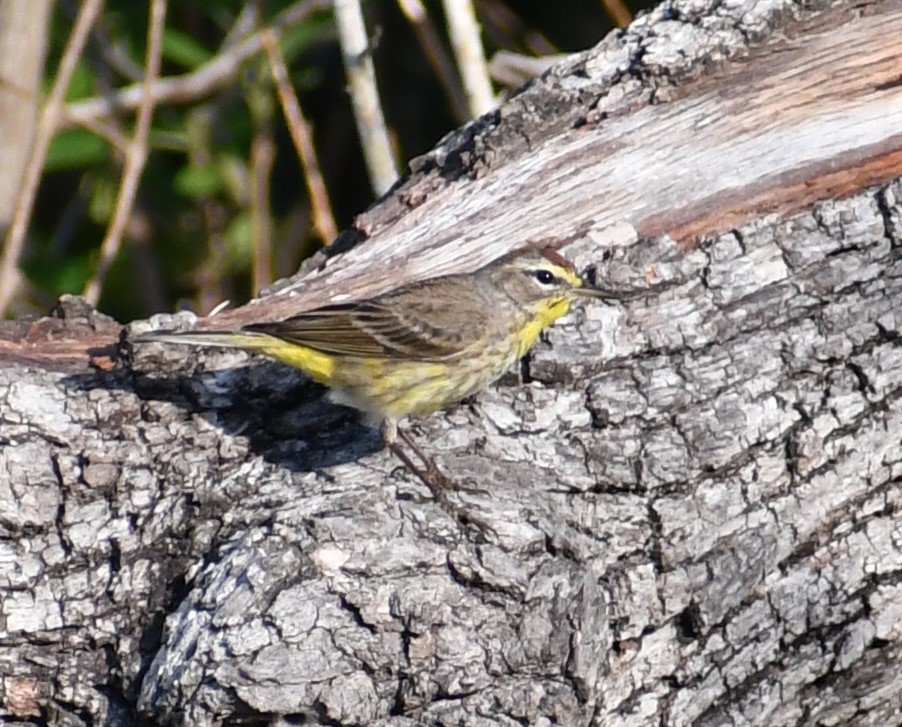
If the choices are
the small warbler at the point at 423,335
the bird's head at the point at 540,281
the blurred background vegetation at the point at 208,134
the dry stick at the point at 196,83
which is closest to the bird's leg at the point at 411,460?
the small warbler at the point at 423,335

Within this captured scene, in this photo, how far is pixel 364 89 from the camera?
5273 mm

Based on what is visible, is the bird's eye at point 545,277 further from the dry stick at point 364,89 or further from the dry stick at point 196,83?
the dry stick at point 196,83

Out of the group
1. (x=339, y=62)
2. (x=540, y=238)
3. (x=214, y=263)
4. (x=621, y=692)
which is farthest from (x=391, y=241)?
(x=339, y=62)

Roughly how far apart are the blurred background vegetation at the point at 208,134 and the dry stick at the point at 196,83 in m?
0.01

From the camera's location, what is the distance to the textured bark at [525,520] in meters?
3.41

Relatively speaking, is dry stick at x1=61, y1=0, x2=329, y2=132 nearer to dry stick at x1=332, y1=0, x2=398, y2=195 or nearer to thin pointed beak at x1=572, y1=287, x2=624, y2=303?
dry stick at x1=332, y1=0, x2=398, y2=195

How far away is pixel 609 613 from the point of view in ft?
11.9

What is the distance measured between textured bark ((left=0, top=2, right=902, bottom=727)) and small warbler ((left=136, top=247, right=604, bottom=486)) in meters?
0.11

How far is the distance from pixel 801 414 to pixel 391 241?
1.38 metres

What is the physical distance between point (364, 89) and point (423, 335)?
1082 mm

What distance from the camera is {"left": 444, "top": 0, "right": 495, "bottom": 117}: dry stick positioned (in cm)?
528

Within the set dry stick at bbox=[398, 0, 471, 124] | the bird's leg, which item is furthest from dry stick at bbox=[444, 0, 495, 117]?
the bird's leg

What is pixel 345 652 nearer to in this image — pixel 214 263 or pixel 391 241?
pixel 391 241

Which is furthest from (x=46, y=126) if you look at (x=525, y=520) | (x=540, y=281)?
(x=525, y=520)
